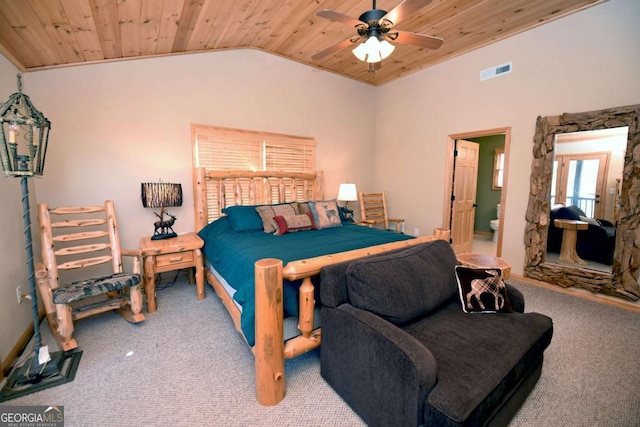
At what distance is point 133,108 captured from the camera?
3117mm

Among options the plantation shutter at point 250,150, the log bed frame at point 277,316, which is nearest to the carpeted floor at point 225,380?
the log bed frame at point 277,316

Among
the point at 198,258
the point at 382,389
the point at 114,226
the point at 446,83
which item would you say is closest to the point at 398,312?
the point at 382,389

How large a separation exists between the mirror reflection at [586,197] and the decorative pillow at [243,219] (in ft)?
11.8

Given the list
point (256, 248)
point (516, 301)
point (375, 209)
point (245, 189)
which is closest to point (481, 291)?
point (516, 301)

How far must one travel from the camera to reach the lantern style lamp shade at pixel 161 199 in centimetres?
302

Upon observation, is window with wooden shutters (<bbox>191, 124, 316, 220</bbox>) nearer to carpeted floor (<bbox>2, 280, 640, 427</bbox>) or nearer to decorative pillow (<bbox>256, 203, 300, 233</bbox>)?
decorative pillow (<bbox>256, 203, 300, 233</bbox>)

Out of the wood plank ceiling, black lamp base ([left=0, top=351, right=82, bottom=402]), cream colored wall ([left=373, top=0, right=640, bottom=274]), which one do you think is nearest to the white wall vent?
cream colored wall ([left=373, top=0, right=640, bottom=274])

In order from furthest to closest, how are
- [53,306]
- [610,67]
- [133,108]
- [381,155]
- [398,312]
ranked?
1. [381,155]
2. [133,108]
3. [610,67]
4. [53,306]
5. [398,312]

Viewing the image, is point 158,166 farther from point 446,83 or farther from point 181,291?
point 446,83

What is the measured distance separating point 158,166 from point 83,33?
137cm

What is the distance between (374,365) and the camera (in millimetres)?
1369

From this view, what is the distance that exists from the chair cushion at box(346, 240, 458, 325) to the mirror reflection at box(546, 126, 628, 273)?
249cm

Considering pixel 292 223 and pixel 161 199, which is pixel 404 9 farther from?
pixel 161 199

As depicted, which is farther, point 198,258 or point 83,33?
point 198,258
